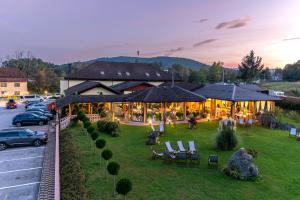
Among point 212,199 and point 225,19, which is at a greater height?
point 225,19

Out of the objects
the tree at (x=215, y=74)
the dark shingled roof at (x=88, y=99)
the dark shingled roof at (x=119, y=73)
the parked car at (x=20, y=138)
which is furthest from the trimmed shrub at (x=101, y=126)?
the tree at (x=215, y=74)

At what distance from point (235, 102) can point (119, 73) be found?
82.8 ft

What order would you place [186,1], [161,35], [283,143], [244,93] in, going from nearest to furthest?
[283,143] < [186,1] < [244,93] < [161,35]

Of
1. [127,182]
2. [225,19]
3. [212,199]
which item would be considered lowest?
[212,199]

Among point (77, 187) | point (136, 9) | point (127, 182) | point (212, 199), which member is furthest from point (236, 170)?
point (136, 9)

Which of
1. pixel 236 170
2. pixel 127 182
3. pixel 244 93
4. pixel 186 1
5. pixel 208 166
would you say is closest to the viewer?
pixel 127 182

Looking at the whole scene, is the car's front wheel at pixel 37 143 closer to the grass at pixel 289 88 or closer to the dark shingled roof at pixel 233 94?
the dark shingled roof at pixel 233 94

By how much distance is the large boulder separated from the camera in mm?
13062

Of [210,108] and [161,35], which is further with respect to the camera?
[161,35]

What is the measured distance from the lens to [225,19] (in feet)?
105

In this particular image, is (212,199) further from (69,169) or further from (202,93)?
(202,93)

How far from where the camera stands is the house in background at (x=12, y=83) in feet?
226

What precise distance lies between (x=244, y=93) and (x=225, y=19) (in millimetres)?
9286

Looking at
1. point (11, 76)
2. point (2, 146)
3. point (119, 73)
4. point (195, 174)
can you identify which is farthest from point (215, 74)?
point (195, 174)
